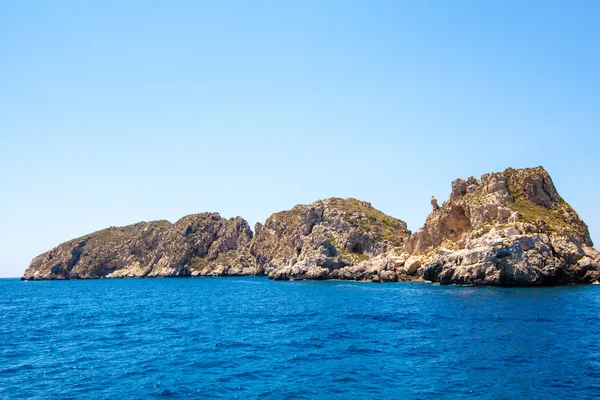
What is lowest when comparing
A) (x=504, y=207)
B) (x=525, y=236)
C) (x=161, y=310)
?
(x=161, y=310)

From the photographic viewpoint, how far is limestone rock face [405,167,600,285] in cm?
8256

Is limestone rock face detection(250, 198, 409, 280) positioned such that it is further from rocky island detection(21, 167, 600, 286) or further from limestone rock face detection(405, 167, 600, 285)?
limestone rock face detection(405, 167, 600, 285)

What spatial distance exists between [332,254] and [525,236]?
68.2m

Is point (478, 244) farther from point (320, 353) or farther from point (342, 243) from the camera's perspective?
point (320, 353)

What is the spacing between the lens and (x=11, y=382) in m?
27.7

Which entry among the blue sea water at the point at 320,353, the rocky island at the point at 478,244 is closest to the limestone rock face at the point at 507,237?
the rocky island at the point at 478,244

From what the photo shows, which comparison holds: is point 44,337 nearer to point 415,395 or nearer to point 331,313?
point 331,313

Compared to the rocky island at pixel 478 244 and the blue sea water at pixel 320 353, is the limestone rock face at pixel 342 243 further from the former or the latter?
the blue sea water at pixel 320 353

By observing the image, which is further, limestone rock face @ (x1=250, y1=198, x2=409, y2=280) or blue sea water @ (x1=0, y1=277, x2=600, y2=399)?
limestone rock face @ (x1=250, y1=198, x2=409, y2=280)

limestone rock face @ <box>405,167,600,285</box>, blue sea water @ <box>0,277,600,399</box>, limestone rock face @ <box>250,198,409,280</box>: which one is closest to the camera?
blue sea water @ <box>0,277,600,399</box>

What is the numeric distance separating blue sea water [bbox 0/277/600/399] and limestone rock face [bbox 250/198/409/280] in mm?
69798

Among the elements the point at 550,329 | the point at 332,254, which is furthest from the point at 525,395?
the point at 332,254

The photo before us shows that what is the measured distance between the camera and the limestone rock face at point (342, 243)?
453ft

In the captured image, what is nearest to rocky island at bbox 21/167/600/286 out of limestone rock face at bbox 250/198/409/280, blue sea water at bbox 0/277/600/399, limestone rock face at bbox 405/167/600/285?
limestone rock face at bbox 405/167/600/285
